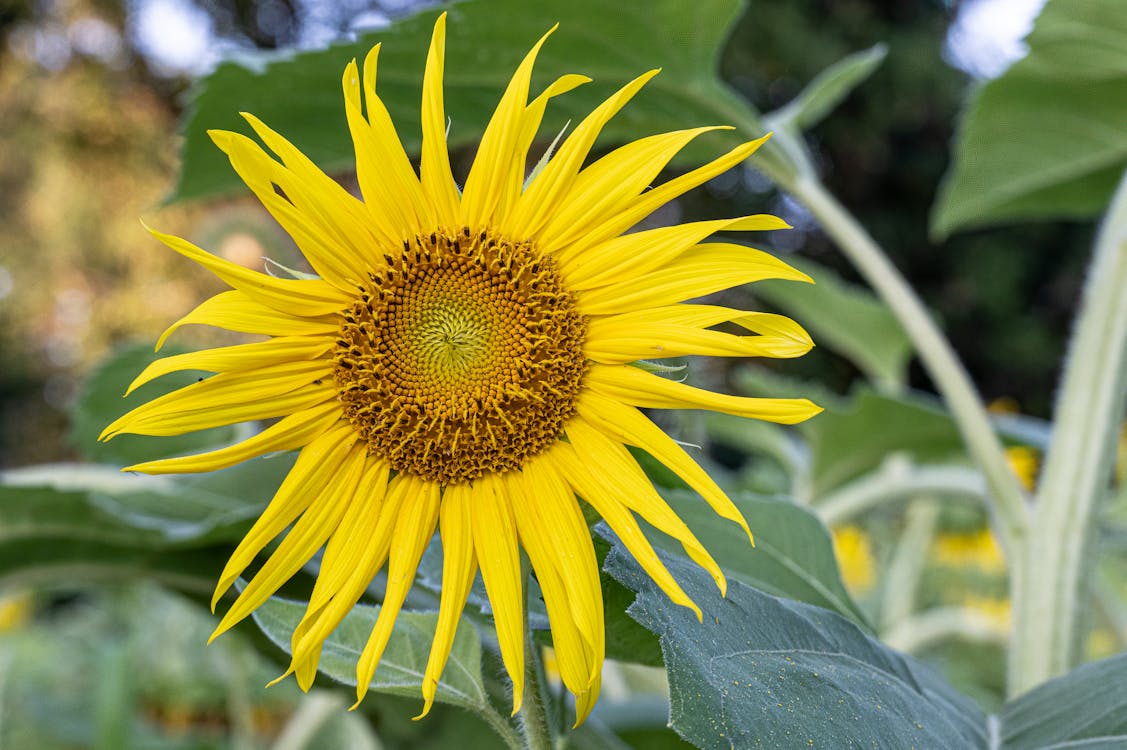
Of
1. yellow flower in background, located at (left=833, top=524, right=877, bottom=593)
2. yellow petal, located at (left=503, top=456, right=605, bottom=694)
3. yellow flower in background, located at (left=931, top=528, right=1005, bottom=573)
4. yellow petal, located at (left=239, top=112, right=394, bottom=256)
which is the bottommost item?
yellow flower in background, located at (left=833, top=524, right=877, bottom=593)

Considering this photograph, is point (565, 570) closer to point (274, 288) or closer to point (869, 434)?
point (274, 288)

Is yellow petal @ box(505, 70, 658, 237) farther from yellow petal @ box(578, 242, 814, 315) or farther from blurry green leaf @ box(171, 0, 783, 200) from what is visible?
blurry green leaf @ box(171, 0, 783, 200)

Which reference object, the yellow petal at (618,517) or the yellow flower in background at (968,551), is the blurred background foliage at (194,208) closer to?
the yellow flower in background at (968,551)

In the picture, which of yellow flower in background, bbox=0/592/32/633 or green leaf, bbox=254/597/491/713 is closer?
green leaf, bbox=254/597/491/713

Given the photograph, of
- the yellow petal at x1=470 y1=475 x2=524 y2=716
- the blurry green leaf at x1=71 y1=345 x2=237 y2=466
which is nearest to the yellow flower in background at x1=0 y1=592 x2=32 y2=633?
the blurry green leaf at x1=71 y1=345 x2=237 y2=466

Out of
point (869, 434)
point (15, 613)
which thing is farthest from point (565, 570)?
point (15, 613)
